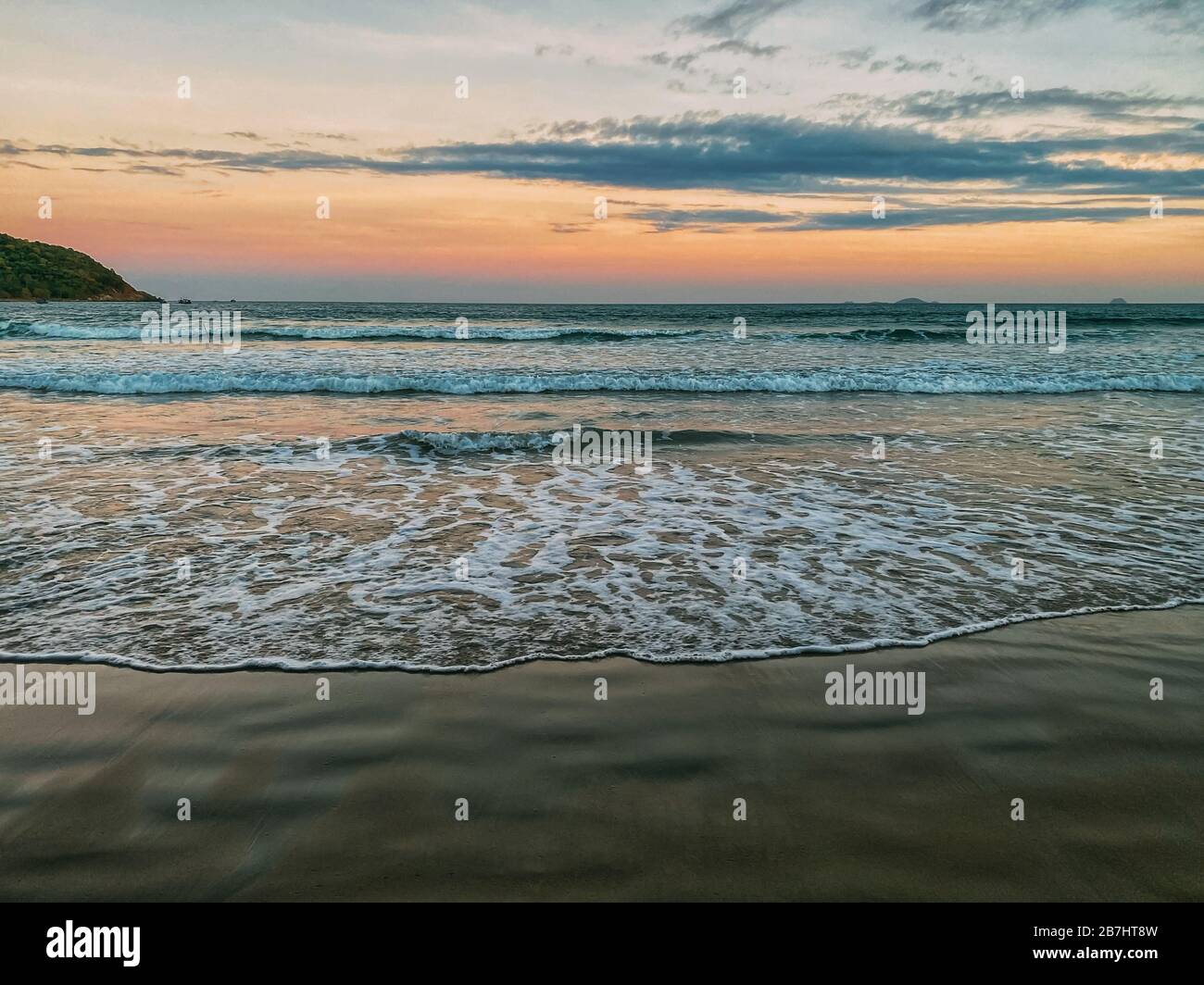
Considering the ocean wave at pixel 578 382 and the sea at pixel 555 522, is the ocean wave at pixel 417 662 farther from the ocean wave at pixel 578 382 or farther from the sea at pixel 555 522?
the ocean wave at pixel 578 382

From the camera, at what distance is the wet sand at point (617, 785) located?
2.88 m

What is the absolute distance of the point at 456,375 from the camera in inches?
873

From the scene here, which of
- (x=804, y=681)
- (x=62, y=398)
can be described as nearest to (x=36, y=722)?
(x=804, y=681)

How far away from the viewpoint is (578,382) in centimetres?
2166

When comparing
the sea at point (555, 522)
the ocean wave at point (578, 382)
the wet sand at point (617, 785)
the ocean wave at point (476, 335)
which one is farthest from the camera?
the ocean wave at point (476, 335)

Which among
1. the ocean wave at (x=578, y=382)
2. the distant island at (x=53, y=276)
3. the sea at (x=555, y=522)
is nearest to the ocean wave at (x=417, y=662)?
the sea at (x=555, y=522)

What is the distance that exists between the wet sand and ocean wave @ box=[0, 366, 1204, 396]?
16.9 meters

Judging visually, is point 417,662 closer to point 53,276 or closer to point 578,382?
point 578,382

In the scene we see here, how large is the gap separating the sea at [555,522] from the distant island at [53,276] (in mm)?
93508

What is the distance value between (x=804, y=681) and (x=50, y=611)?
5281 millimetres

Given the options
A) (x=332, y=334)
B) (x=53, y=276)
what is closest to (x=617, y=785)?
(x=332, y=334)

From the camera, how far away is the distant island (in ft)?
305

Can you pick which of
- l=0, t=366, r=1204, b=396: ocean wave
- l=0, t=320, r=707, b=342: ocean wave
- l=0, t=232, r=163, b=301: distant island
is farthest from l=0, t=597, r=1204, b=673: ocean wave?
l=0, t=232, r=163, b=301: distant island
